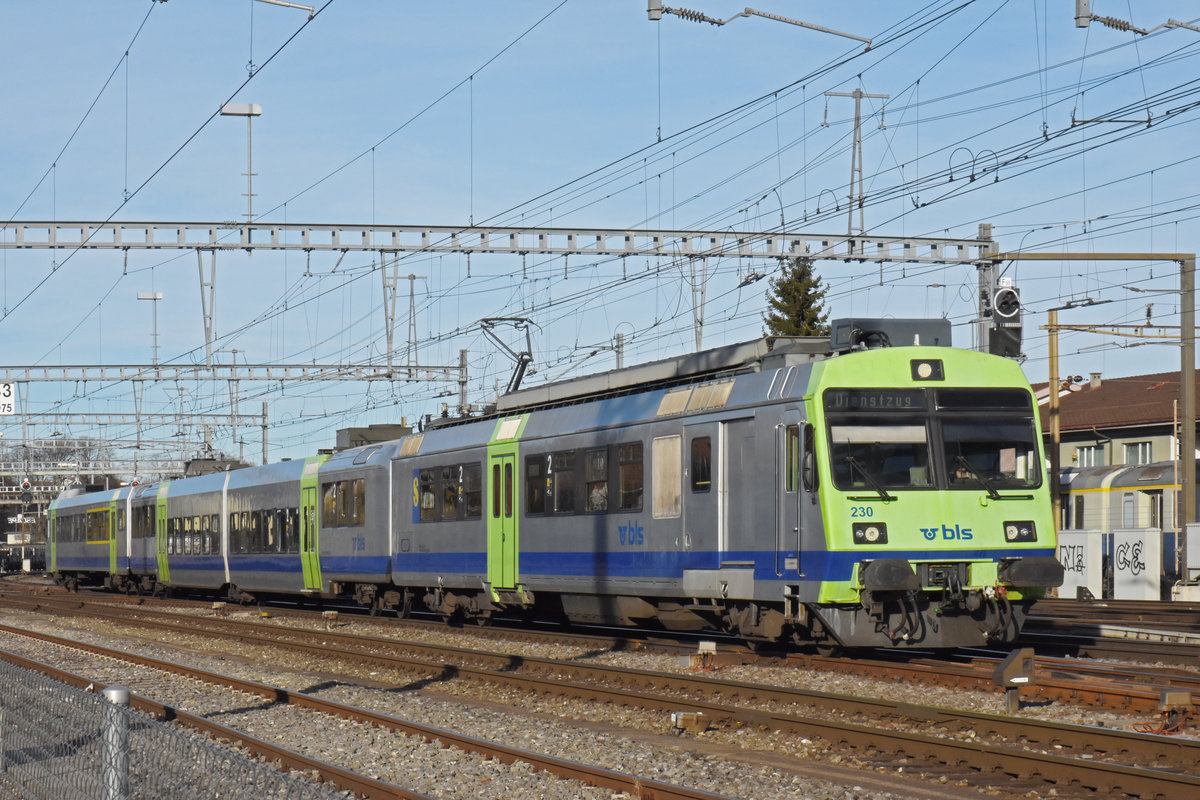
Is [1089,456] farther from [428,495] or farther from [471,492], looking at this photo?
[471,492]

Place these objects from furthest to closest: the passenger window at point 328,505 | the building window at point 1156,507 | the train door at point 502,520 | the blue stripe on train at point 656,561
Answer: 1. the building window at point 1156,507
2. the passenger window at point 328,505
3. the train door at point 502,520
4. the blue stripe on train at point 656,561

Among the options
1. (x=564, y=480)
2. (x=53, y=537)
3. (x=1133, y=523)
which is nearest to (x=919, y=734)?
(x=564, y=480)

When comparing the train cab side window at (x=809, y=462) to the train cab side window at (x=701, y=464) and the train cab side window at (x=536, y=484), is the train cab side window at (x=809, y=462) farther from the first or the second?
the train cab side window at (x=536, y=484)

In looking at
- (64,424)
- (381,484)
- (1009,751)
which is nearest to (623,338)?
(381,484)

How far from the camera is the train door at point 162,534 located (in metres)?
37.7

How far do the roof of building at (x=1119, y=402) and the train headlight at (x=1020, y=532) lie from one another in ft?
106

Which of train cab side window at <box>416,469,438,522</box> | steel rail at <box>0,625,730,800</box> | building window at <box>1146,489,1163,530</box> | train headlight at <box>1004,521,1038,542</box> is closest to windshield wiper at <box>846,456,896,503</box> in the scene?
train headlight at <box>1004,521,1038,542</box>

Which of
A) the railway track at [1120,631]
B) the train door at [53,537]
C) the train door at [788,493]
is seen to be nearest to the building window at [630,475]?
the train door at [788,493]

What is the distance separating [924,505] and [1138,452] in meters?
38.7

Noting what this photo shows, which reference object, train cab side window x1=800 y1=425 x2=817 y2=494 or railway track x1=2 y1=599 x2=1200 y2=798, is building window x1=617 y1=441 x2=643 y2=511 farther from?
train cab side window x1=800 y1=425 x2=817 y2=494

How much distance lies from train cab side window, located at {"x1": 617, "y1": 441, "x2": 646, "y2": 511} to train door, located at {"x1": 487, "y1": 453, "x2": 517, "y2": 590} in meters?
2.96

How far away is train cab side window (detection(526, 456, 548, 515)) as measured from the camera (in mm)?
19172

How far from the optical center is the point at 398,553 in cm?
2383

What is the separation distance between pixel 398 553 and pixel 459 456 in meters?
3.00
